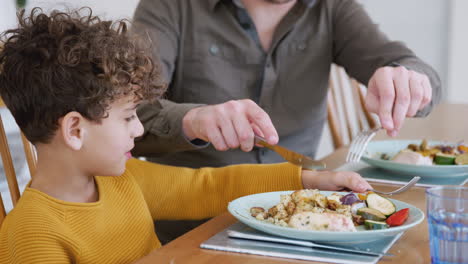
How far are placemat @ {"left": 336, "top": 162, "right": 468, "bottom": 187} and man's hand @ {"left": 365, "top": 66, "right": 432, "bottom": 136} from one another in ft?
0.35

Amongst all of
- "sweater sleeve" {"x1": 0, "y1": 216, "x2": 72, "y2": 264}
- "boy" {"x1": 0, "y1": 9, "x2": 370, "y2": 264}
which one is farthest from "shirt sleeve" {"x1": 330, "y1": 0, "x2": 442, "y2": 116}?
"sweater sleeve" {"x1": 0, "y1": 216, "x2": 72, "y2": 264}

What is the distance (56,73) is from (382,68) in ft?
2.06

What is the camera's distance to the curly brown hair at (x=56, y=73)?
3.15 feet

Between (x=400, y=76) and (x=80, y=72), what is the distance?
0.61 m

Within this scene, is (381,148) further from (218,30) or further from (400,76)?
(218,30)

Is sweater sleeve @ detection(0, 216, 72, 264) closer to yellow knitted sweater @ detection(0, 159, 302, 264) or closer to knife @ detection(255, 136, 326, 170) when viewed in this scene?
yellow knitted sweater @ detection(0, 159, 302, 264)

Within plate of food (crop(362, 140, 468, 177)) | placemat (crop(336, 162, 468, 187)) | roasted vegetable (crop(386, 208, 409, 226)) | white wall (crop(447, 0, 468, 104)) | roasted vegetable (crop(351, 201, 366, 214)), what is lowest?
white wall (crop(447, 0, 468, 104))

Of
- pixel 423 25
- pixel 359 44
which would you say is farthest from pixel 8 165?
pixel 423 25

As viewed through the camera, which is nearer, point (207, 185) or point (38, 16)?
point (38, 16)

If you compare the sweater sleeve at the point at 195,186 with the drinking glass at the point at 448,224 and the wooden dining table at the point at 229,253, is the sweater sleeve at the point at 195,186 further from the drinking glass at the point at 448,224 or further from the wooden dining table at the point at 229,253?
the drinking glass at the point at 448,224

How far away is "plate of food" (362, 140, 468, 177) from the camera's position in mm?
1179

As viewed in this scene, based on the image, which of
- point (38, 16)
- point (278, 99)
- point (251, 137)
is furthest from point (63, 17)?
point (278, 99)

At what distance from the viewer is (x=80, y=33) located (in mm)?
1002

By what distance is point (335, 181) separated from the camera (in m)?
1.07
